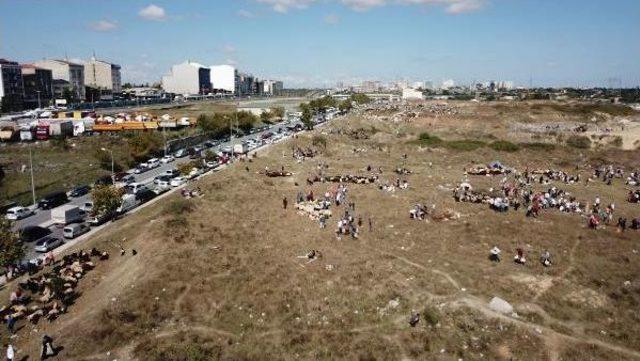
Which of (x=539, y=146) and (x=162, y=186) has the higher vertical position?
(x=539, y=146)

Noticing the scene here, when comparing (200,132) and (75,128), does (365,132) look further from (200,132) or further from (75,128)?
(75,128)

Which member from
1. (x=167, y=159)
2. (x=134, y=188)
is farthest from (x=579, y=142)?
(x=134, y=188)

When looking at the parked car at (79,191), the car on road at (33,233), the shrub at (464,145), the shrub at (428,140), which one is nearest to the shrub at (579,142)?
the shrub at (464,145)

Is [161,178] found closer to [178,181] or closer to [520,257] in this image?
[178,181]

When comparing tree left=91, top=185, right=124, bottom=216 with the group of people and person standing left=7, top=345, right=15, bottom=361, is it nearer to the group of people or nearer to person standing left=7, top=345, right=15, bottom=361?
person standing left=7, top=345, right=15, bottom=361

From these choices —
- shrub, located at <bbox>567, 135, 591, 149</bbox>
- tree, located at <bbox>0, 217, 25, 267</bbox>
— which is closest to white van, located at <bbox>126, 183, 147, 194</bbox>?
tree, located at <bbox>0, 217, 25, 267</bbox>

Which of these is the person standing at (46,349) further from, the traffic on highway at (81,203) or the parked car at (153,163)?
the parked car at (153,163)
